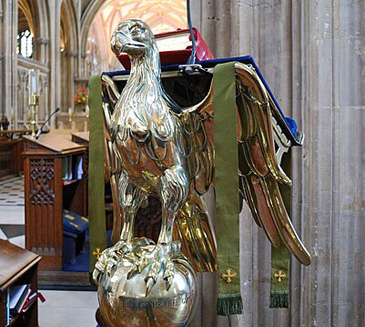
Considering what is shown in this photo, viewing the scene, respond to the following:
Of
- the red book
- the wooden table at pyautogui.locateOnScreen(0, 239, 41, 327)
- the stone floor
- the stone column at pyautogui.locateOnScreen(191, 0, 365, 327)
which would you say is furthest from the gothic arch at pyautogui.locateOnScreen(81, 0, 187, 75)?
the red book

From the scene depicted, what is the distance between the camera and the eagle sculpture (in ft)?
2.95

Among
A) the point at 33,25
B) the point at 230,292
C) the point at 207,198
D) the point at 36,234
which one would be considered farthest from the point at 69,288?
the point at 33,25

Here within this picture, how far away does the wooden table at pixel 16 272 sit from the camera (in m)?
2.04

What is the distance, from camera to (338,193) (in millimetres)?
1941

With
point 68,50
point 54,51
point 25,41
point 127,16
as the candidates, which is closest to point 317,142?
point 54,51

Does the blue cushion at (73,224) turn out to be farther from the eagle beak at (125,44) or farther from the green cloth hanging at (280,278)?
the eagle beak at (125,44)

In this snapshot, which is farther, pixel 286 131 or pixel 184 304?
pixel 286 131

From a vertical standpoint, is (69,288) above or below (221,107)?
below

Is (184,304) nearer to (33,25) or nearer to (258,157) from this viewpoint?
(258,157)

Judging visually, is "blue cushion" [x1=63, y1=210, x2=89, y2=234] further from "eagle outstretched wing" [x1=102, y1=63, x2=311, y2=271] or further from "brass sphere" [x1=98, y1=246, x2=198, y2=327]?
"brass sphere" [x1=98, y1=246, x2=198, y2=327]

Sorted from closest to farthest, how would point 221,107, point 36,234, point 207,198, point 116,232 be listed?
point 221,107 < point 116,232 < point 207,198 < point 36,234

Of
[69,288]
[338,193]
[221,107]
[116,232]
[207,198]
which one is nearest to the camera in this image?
[221,107]

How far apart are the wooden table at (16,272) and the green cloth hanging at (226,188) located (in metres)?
1.38

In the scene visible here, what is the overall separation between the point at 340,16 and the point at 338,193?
0.73m
